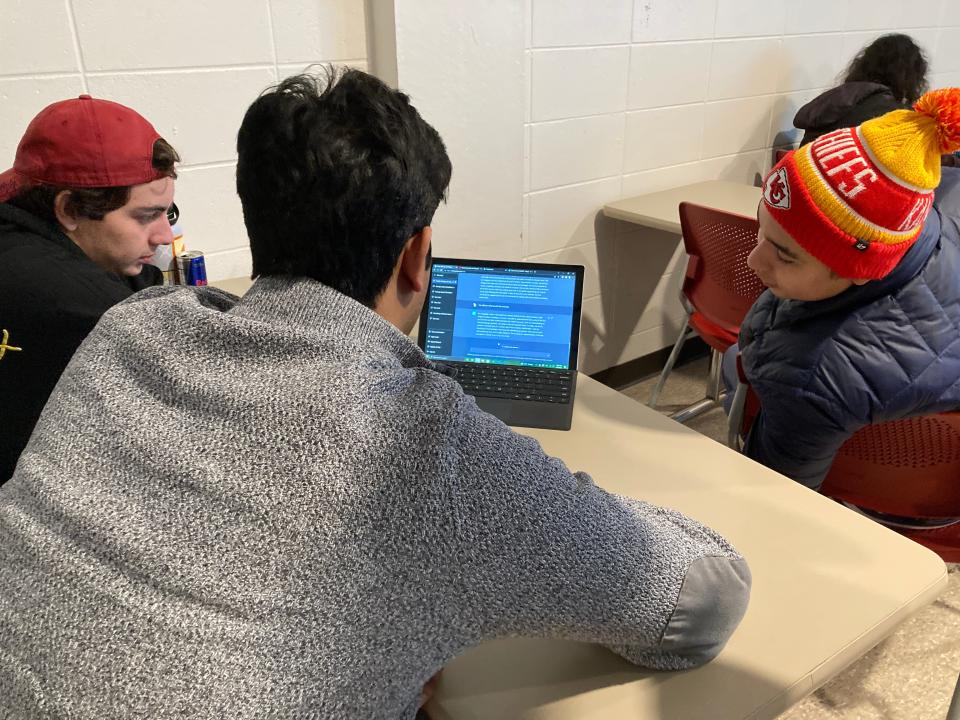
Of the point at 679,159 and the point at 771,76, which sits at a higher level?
the point at 771,76

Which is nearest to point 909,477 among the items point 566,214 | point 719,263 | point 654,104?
point 719,263

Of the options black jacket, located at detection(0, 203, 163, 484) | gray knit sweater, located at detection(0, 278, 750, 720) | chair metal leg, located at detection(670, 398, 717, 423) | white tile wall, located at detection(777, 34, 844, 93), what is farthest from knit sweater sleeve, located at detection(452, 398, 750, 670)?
white tile wall, located at detection(777, 34, 844, 93)

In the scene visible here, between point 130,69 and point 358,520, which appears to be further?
point 130,69

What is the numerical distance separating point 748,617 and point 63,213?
1.30 metres

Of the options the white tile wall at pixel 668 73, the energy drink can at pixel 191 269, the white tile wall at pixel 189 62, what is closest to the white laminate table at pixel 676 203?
the white tile wall at pixel 668 73

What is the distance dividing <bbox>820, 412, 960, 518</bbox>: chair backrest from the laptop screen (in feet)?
1.75

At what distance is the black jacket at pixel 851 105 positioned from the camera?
110 inches

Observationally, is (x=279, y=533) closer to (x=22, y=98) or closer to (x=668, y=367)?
(x=22, y=98)

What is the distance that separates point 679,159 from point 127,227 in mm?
2170

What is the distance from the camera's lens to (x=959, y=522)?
135cm

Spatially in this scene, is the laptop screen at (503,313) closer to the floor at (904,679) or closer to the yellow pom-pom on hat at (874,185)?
the yellow pom-pom on hat at (874,185)

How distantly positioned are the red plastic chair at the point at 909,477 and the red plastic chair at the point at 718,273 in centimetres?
86

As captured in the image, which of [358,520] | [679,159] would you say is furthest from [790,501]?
[679,159]

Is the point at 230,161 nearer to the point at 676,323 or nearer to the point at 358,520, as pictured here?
the point at 358,520
